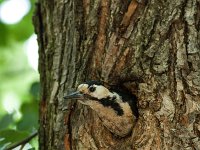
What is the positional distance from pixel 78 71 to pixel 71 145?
1.39ft

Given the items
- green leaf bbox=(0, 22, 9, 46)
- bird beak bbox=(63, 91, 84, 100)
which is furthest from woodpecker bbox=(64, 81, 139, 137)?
green leaf bbox=(0, 22, 9, 46)

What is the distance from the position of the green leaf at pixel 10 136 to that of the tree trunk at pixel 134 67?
258mm

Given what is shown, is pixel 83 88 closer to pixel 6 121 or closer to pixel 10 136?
pixel 10 136

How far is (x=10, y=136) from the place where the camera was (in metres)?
3.56

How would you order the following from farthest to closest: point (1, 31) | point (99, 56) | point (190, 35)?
point (1, 31) < point (99, 56) < point (190, 35)

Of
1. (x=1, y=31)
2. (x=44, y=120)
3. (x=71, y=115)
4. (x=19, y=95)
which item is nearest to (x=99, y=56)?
(x=71, y=115)

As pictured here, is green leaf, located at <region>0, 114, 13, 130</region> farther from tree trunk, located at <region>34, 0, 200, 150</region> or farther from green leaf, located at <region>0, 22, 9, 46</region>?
green leaf, located at <region>0, 22, 9, 46</region>

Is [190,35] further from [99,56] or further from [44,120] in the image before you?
[44,120]

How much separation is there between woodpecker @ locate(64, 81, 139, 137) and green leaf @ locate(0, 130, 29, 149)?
2.16 ft

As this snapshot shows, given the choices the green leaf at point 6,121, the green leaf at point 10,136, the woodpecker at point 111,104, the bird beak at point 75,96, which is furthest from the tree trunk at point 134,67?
the green leaf at point 6,121

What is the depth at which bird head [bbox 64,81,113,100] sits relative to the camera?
9.84ft

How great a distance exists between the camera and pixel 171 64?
2965 millimetres

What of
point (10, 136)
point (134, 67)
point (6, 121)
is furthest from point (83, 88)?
point (6, 121)

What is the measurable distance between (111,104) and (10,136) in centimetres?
83
